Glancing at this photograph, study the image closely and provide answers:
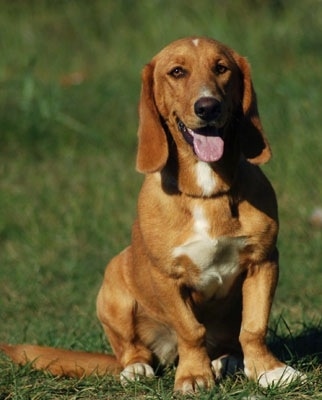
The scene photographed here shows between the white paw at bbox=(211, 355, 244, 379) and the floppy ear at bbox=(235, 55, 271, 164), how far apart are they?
0.95 metres

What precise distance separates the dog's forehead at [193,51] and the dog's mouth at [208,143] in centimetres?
32

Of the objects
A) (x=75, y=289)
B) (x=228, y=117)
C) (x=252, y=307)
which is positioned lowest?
(x=75, y=289)

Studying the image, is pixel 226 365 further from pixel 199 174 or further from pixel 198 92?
pixel 198 92

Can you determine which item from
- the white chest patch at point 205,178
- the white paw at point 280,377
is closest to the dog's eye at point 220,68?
the white chest patch at point 205,178

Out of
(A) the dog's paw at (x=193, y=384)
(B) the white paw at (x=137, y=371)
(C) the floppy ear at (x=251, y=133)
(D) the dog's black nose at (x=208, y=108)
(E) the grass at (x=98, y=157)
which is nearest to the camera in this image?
(D) the dog's black nose at (x=208, y=108)

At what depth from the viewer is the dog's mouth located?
4.93m

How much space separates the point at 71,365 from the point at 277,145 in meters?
4.88

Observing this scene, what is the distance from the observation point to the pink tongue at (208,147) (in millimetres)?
4926

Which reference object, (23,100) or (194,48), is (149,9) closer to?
(23,100)

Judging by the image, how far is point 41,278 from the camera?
26.7ft

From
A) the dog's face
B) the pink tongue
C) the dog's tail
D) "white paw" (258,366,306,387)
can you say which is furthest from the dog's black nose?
the dog's tail

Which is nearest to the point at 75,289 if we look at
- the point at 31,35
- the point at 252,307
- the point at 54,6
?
the point at 252,307

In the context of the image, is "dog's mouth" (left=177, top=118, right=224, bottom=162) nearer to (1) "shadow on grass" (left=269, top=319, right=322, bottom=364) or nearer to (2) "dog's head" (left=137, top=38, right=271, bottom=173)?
(2) "dog's head" (left=137, top=38, right=271, bottom=173)

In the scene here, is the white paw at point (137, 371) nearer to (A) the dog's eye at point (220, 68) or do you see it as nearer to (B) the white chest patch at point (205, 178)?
(B) the white chest patch at point (205, 178)
